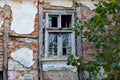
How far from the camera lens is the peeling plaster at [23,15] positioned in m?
7.88

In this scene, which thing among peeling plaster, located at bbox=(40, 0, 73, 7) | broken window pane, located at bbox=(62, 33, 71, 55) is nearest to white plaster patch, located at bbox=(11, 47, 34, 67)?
broken window pane, located at bbox=(62, 33, 71, 55)

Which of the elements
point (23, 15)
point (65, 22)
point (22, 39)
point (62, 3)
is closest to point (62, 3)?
point (62, 3)

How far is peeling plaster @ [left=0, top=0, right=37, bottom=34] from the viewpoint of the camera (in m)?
7.88

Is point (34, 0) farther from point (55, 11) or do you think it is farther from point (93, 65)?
point (93, 65)

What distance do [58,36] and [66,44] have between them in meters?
0.31

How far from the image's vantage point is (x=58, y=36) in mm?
8117

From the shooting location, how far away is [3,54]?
7.71 metres

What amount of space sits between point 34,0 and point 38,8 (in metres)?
0.24

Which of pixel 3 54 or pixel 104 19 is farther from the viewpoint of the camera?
pixel 3 54

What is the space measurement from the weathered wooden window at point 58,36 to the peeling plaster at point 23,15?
1.42 ft

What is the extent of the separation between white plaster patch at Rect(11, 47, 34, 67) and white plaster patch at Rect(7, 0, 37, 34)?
51 centimetres

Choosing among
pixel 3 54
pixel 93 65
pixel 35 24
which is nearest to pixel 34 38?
pixel 35 24

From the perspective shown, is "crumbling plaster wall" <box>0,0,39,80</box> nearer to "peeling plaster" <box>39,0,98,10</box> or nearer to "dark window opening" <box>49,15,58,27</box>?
"dark window opening" <box>49,15,58,27</box>

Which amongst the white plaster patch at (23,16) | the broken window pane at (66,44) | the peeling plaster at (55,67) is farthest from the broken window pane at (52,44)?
the white plaster patch at (23,16)
